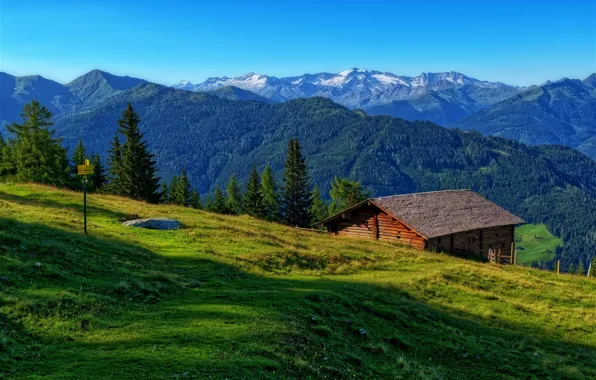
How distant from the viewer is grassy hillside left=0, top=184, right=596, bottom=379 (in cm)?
1238

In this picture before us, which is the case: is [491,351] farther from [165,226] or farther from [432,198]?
[432,198]

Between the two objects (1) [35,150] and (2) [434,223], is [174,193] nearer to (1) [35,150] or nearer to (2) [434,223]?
(1) [35,150]

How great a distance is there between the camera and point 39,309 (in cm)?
1412

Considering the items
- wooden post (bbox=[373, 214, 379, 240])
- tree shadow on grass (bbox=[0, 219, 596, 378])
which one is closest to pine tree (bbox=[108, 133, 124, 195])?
wooden post (bbox=[373, 214, 379, 240])

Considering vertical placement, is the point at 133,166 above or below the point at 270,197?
above

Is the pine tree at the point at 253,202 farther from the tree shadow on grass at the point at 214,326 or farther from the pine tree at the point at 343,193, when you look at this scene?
the tree shadow on grass at the point at 214,326

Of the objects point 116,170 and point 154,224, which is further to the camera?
point 116,170

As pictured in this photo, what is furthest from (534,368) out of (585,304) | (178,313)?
(585,304)

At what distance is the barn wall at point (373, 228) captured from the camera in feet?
171

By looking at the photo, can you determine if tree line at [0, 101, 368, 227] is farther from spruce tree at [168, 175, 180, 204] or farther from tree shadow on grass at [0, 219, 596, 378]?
tree shadow on grass at [0, 219, 596, 378]

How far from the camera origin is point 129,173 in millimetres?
72375

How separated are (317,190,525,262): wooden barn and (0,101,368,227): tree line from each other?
31.9 m

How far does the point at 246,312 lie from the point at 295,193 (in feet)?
246

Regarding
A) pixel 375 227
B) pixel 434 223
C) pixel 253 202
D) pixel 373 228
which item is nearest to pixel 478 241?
pixel 434 223
